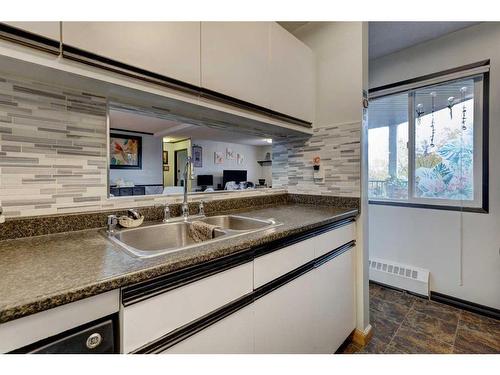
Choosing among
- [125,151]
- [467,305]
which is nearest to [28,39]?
[125,151]

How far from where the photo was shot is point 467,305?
2.04 m

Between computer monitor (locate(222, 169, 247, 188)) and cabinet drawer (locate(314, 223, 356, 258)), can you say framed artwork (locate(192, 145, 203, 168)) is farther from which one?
cabinet drawer (locate(314, 223, 356, 258))

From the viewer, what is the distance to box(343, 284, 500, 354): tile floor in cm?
161

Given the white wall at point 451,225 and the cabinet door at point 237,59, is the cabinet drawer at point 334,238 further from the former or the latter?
the white wall at point 451,225

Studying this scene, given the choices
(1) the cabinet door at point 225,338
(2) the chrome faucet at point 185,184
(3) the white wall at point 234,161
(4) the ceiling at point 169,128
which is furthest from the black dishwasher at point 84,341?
(3) the white wall at point 234,161

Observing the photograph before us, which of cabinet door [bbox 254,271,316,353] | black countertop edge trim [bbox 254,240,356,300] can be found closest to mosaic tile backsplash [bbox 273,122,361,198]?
black countertop edge trim [bbox 254,240,356,300]

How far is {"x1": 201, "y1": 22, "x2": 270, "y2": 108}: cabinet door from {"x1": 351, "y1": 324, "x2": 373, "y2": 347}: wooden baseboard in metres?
1.66

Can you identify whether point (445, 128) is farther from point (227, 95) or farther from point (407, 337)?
point (227, 95)

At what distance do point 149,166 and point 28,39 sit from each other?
806 mm

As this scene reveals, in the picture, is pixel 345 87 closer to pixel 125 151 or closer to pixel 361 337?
pixel 125 151

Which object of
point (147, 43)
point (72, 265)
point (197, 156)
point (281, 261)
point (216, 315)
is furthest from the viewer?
point (197, 156)

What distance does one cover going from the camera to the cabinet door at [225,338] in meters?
0.75

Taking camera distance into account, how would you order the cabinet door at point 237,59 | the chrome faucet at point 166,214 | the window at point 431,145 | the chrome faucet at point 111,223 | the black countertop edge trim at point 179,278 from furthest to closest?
the window at point 431,145 → the chrome faucet at point 166,214 → the cabinet door at point 237,59 → the chrome faucet at point 111,223 → the black countertop edge trim at point 179,278

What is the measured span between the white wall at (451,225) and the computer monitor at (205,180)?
1.85 m
